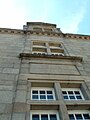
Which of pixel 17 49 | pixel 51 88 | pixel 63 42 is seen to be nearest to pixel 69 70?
pixel 51 88

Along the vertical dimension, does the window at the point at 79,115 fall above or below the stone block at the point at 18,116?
above

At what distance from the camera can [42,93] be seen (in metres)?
8.16

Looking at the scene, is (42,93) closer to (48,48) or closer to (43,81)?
(43,81)

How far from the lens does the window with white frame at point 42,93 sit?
25.6 ft

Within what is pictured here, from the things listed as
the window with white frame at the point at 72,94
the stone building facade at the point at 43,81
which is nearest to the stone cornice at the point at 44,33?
the stone building facade at the point at 43,81

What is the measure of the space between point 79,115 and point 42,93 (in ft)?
6.44

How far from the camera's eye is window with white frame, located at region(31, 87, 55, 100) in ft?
25.6

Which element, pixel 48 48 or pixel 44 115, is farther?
pixel 48 48

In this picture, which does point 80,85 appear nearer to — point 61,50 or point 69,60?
point 69,60

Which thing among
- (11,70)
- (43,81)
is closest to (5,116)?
(43,81)

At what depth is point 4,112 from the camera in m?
6.26

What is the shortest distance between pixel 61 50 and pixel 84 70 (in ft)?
11.6

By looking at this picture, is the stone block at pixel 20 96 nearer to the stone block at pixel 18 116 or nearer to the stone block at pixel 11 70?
the stone block at pixel 18 116

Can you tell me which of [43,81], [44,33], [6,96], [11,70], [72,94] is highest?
[44,33]
